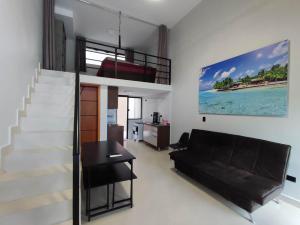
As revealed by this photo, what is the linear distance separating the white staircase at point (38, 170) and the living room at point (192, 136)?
0.03 ft

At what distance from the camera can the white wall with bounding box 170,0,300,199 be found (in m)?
2.22

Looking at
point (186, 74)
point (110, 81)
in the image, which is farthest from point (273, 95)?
point (110, 81)

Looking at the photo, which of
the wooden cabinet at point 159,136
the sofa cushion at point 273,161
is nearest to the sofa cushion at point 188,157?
the sofa cushion at point 273,161

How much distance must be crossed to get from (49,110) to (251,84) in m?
3.47

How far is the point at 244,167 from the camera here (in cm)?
247

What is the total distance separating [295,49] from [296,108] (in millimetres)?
854

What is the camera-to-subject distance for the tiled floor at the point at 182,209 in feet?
6.06

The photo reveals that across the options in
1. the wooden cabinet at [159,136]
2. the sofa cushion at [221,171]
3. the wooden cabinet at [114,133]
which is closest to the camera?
the sofa cushion at [221,171]

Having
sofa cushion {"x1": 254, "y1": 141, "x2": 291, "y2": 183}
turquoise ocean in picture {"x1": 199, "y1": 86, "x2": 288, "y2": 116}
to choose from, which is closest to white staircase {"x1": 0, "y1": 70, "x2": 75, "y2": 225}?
sofa cushion {"x1": 254, "y1": 141, "x2": 291, "y2": 183}

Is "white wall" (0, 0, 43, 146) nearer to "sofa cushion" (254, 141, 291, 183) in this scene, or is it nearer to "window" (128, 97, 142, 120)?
"sofa cushion" (254, 141, 291, 183)

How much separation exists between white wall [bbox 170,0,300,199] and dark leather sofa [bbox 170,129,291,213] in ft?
0.98

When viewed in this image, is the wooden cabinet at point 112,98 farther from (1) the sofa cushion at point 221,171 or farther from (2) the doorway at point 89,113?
(1) the sofa cushion at point 221,171

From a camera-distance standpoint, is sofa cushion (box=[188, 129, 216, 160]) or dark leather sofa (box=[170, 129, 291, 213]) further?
sofa cushion (box=[188, 129, 216, 160])

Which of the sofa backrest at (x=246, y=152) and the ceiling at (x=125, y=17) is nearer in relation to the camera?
the sofa backrest at (x=246, y=152)
